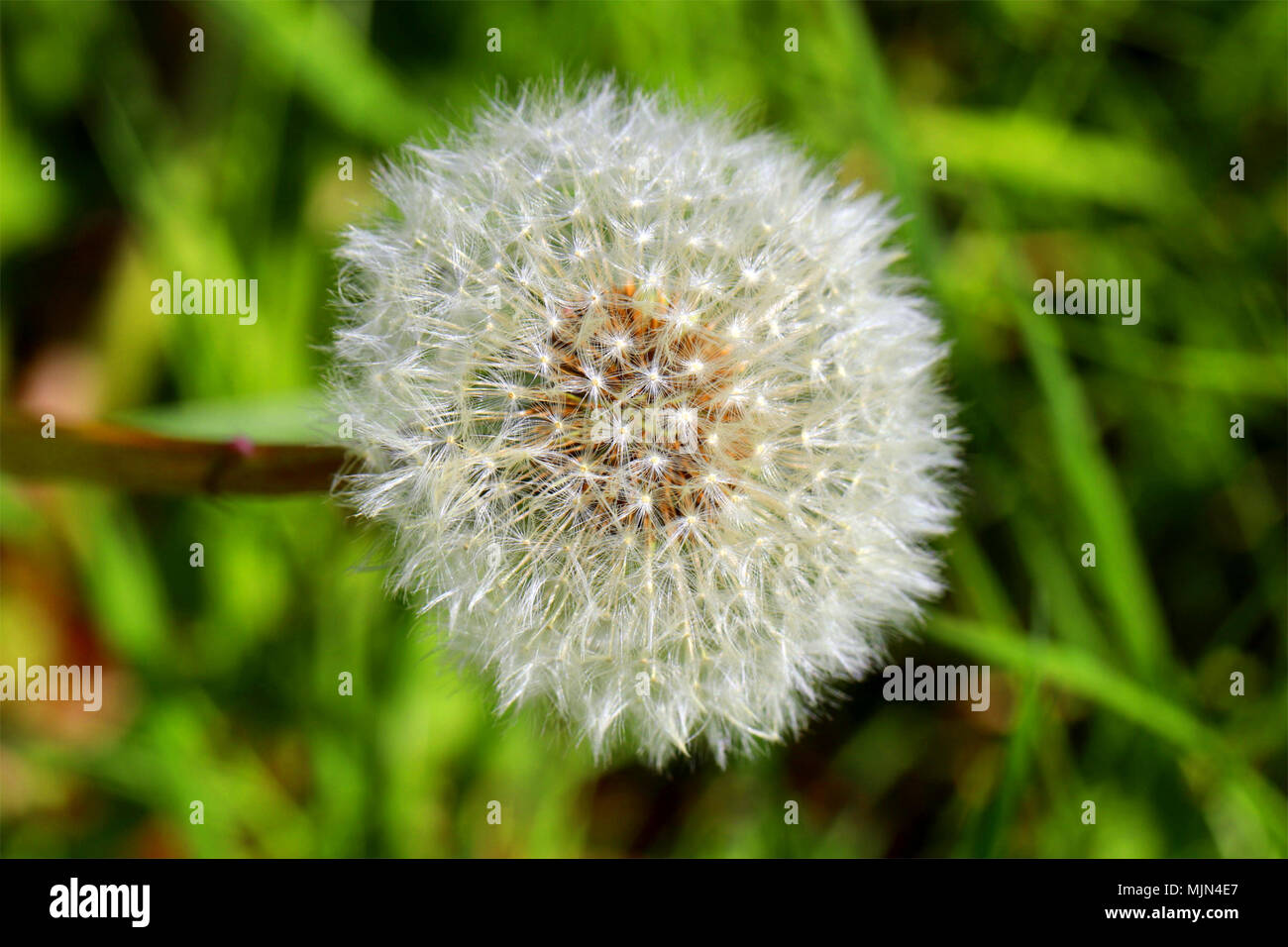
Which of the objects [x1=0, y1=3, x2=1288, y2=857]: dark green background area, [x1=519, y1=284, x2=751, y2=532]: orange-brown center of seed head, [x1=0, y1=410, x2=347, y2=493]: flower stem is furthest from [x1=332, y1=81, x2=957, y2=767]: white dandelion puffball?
[x1=0, y1=3, x2=1288, y2=857]: dark green background area

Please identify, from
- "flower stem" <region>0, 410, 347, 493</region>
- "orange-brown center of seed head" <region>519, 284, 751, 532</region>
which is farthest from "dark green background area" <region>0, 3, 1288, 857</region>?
"orange-brown center of seed head" <region>519, 284, 751, 532</region>

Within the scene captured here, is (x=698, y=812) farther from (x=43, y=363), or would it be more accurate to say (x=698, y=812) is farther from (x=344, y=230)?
(x=43, y=363)

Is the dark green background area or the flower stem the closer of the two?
the flower stem

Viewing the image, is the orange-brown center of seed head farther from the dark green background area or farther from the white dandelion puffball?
the dark green background area

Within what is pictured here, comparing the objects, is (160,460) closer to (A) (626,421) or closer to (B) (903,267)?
(A) (626,421)

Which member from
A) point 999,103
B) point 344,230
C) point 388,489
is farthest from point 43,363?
point 999,103

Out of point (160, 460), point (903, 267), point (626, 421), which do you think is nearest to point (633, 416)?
point (626, 421)
